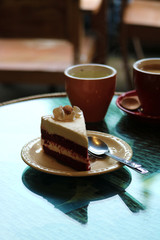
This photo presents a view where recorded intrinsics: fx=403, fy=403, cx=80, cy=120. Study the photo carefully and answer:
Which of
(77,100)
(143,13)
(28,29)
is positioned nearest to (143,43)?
(143,13)

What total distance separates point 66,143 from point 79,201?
4.3 inches

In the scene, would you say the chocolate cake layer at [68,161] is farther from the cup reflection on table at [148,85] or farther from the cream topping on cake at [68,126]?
the cup reflection on table at [148,85]

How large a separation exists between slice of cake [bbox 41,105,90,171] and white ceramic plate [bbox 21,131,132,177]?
13 millimetres

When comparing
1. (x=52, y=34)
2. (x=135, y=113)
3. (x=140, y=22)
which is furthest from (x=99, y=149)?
(x=140, y=22)

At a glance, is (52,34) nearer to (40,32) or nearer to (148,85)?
(40,32)

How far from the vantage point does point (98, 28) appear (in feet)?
7.02

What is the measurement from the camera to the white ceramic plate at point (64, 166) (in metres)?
0.61

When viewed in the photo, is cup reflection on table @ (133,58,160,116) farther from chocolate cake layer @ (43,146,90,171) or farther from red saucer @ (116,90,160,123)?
chocolate cake layer @ (43,146,90,171)

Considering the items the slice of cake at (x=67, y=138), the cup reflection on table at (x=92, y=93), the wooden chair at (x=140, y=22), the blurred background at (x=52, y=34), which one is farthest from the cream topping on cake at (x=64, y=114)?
the wooden chair at (x=140, y=22)

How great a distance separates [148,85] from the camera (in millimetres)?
815

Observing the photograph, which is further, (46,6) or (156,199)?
(46,6)

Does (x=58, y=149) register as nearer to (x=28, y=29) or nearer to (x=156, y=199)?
(x=156, y=199)

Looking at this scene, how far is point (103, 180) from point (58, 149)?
94mm

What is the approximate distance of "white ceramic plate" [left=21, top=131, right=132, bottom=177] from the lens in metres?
0.61
